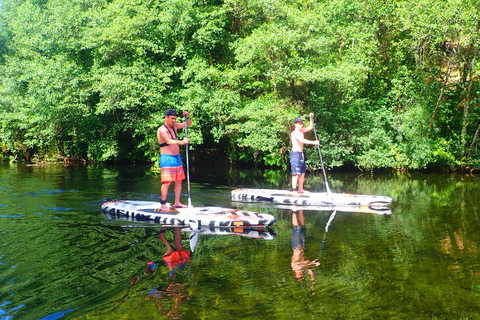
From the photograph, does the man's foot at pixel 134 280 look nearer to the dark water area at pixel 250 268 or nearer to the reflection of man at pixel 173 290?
the dark water area at pixel 250 268

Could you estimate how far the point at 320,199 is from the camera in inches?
409

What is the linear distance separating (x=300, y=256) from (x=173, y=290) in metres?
2.10

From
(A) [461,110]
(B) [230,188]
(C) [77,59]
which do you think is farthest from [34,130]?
(A) [461,110]

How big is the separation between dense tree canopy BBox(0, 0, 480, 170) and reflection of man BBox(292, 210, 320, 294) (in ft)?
32.9

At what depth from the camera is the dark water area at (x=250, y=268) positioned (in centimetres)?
428

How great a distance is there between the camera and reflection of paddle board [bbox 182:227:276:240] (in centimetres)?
732

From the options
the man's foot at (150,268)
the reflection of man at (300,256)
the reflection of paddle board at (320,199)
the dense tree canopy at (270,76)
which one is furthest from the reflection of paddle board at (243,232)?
the dense tree canopy at (270,76)

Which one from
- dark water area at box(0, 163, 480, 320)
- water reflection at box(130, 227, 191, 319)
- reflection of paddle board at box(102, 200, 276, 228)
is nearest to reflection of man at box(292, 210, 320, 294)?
dark water area at box(0, 163, 480, 320)

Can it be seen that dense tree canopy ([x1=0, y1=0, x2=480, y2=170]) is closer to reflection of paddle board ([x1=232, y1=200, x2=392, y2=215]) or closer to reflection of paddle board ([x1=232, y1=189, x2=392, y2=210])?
reflection of paddle board ([x1=232, y1=189, x2=392, y2=210])

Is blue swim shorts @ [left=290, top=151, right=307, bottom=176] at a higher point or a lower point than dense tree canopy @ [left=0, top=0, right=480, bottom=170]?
lower

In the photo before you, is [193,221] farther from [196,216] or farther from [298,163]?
[298,163]

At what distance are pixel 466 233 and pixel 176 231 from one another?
5.12 m

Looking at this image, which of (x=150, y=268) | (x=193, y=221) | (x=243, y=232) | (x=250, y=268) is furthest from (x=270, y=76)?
(x=150, y=268)

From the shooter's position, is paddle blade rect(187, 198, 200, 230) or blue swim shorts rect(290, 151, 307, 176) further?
blue swim shorts rect(290, 151, 307, 176)
